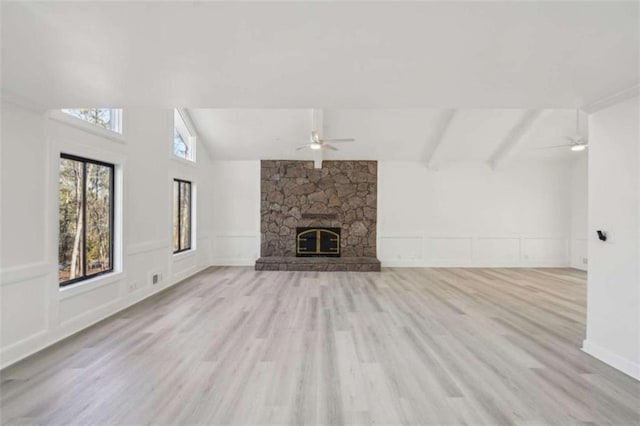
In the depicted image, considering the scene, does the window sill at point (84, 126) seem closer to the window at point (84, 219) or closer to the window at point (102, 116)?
the window at point (102, 116)

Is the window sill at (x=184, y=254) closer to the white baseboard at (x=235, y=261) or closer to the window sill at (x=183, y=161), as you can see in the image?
the white baseboard at (x=235, y=261)

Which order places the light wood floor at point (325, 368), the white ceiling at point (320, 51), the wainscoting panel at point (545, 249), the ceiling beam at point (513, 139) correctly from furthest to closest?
Result: the wainscoting panel at point (545, 249) < the ceiling beam at point (513, 139) < the light wood floor at point (325, 368) < the white ceiling at point (320, 51)

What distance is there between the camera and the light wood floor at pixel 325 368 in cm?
187

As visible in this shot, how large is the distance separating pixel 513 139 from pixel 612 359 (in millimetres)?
5153

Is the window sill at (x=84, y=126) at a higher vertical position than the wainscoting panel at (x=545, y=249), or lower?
higher

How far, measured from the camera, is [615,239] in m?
2.51

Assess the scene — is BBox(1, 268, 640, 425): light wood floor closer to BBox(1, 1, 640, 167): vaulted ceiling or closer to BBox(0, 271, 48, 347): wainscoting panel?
BBox(0, 271, 48, 347): wainscoting panel

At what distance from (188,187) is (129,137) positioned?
2.20 metres

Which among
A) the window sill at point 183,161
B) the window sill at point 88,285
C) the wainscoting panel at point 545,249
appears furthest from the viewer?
the wainscoting panel at point 545,249

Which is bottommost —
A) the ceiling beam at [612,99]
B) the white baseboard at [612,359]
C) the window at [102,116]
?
the white baseboard at [612,359]

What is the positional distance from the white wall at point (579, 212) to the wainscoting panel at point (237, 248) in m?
8.01

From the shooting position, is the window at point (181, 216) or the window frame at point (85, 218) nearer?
the window frame at point (85, 218)

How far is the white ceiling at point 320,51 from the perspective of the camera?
1.49m

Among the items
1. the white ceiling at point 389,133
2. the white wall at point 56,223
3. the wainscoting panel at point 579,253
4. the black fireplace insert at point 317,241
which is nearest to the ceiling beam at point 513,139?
the white ceiling at point 389,133
